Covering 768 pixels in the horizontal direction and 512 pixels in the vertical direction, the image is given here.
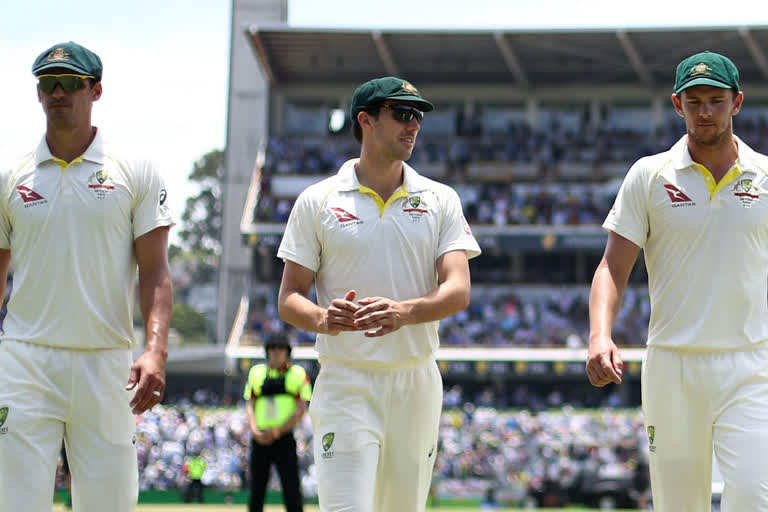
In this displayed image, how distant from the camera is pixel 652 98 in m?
37.9

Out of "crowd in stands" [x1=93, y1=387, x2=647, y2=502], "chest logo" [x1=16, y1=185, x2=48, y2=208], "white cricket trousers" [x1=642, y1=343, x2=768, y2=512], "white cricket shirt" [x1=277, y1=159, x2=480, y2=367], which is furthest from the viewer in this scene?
"crowd in stands" [x1=93, y1=387, x2=647, y2=502]

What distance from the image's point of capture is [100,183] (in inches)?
189

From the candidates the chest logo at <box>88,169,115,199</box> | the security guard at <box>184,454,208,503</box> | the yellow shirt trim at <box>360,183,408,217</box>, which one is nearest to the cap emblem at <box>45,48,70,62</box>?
the chest logo at <box>88,169,115,199</box>

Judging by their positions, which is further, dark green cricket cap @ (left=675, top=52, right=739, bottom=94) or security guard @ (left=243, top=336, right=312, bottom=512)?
security guard @ (left=243, top=336, right=312, bottom=512)

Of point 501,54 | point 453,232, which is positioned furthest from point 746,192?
point 501,54

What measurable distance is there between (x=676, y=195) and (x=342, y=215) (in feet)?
5.01

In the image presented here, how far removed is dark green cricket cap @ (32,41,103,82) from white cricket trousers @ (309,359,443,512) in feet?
5.57

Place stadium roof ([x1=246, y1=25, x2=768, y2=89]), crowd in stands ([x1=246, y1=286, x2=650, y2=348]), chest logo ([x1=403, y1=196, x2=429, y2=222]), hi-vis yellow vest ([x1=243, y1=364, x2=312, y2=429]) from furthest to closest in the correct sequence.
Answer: stadium roof ([x1=246, y1=25, x2=768, y2=89])
crowd in stands ([x1=246, y1=286, x2=650, y2=348])
hi-vis yellow vest ([x1=243, y1=364, x2=312, y2=429])
chest logo ([x1=403, y1=196, x2=429, y2=222])

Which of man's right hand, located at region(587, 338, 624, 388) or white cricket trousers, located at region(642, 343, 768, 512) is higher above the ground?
man's right hand, located at region(587, 338, 624, 388)

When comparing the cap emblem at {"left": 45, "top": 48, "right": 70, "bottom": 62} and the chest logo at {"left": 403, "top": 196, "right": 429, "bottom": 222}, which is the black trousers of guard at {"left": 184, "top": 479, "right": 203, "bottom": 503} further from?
the cap emblem at {"left": 45, "top": 48, "right": 70, "bottom": 62}

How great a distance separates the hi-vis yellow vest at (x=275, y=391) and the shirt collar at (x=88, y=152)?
531 centimetres

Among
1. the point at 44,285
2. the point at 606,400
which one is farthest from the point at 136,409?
the point at 606,400

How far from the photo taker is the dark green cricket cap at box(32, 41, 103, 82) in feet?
15.6

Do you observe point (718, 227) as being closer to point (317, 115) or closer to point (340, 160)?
point (340, 160)
